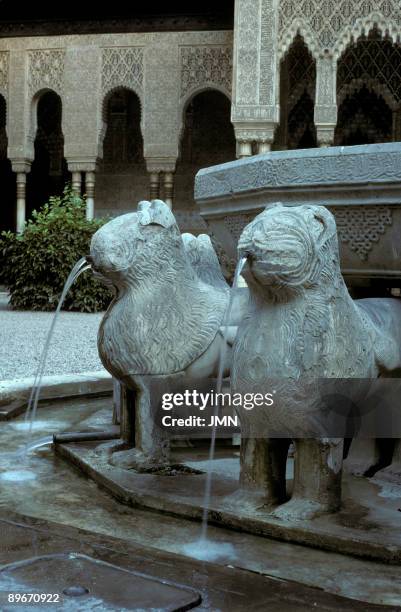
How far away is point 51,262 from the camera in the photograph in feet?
39.3

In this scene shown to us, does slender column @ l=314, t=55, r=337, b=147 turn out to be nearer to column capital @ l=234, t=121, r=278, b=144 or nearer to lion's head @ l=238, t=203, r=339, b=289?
column capital @ l=234, t=121, r=278, b=144

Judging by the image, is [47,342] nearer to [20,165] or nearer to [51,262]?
[51,262]

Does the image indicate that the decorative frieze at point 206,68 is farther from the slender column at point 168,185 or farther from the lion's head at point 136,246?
the lion's head at point 136,246

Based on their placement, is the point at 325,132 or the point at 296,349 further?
the point at 325,132

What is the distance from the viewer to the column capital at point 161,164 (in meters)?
18.1

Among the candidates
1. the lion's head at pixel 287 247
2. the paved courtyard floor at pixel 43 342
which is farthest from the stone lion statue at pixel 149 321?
the paved courtyard floor at pixel 43 342

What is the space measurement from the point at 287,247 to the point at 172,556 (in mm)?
723

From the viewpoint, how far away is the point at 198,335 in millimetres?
2639

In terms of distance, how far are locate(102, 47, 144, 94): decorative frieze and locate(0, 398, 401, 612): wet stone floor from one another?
53.1 feet

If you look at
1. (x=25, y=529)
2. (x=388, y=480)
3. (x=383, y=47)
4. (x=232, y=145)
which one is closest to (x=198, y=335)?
(x=388, y=480)

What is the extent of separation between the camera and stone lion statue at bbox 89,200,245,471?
258 cm

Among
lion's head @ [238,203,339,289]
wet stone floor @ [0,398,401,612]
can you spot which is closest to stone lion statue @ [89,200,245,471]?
wet stone floor @ [0,398,401,612]

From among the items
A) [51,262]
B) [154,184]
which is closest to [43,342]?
[51,262]

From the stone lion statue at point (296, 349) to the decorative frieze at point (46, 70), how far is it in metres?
17.0
